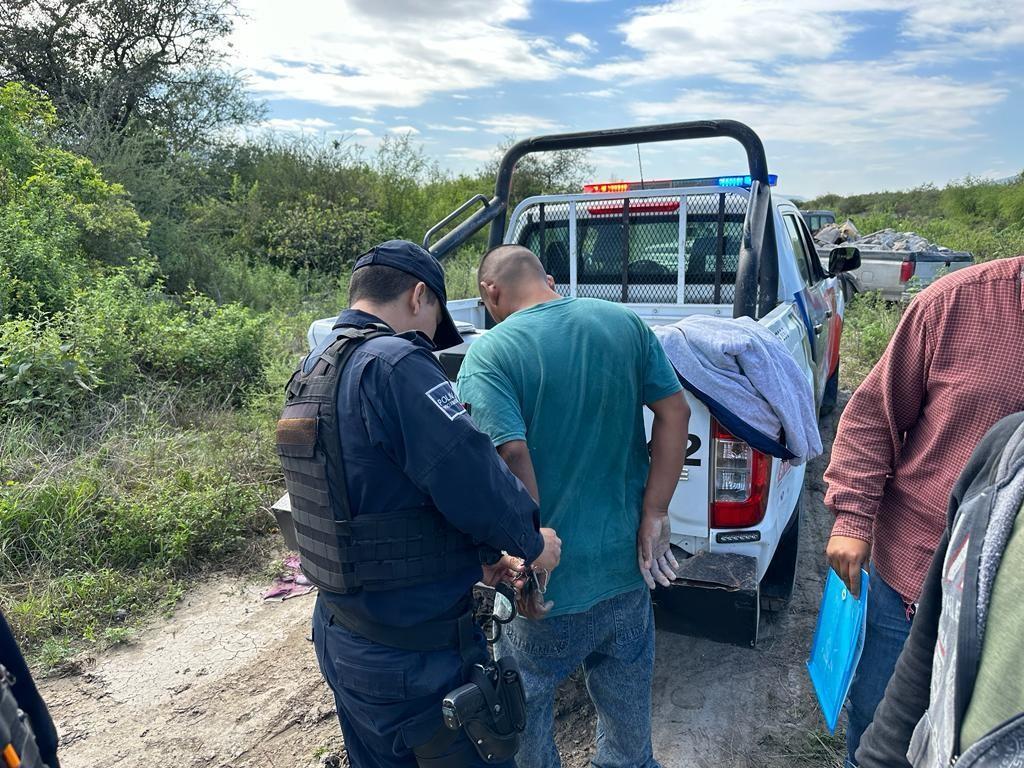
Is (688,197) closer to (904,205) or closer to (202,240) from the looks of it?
(202,240)

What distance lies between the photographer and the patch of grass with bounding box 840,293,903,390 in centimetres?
760

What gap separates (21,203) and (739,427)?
725 centimetres

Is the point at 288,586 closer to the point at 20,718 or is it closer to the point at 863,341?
the point at 20,718

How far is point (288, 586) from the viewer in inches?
151

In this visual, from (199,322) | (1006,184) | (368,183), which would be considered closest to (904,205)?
(1006,184)

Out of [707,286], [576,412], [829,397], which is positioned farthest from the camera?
[829,397]

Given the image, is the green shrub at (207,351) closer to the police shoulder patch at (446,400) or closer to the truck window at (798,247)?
the truck window at (798,247)

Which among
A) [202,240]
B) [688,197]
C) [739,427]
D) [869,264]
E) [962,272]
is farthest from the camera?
[869,264]

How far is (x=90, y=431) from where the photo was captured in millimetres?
4836

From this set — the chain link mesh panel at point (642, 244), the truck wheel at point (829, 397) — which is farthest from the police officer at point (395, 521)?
the truck wheel at point (829, 397)

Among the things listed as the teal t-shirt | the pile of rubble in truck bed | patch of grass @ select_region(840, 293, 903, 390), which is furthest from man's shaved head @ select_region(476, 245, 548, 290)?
the pile of rubble in truck bed

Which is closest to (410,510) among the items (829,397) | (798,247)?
(798,247)

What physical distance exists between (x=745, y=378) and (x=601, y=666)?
1.04m

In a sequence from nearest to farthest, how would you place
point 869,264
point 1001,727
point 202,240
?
1. point 1001,727
2. point 202,240
3. point 869,264
